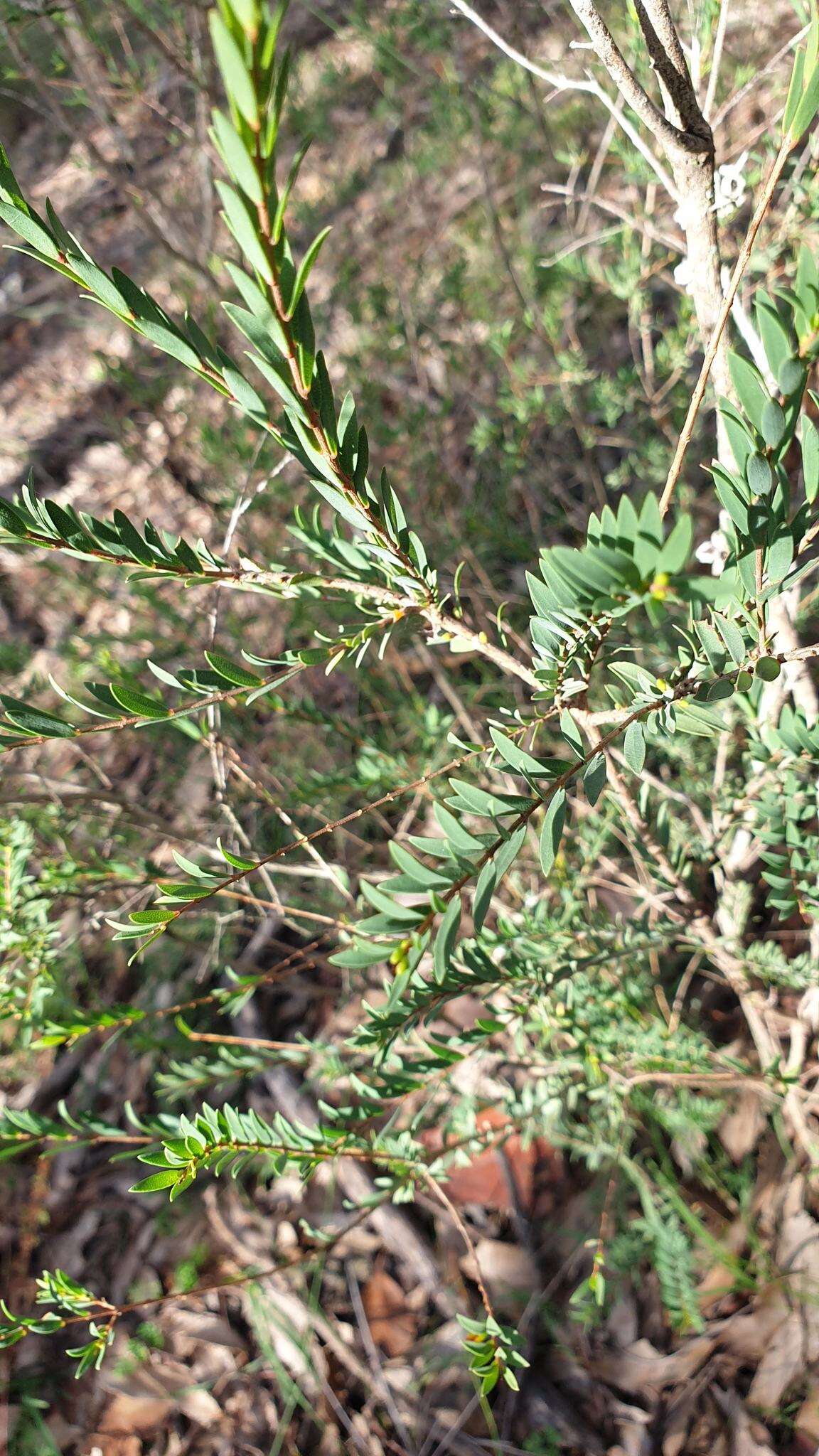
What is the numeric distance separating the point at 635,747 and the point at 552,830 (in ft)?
0.26

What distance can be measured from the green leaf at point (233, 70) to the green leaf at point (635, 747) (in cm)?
38

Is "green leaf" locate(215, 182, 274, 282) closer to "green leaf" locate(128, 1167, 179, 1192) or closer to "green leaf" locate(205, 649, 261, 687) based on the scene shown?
"green leaf" locate(205, 649, 261, 687)

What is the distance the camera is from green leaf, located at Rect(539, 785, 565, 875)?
50 cm

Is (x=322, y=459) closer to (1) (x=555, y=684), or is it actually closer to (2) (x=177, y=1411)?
(1) (x=555, y=684)

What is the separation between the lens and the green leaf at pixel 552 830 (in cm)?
50

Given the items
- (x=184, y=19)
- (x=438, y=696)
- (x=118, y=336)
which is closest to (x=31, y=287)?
(x=118, y=336)

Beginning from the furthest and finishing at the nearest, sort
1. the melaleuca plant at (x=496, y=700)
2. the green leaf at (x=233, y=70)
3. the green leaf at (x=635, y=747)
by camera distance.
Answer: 1. the green leaf at (x=635, y=747)
2. the melaleuca plant at (x=496, y=700)
3. the green leaf at (x=233, y=70)

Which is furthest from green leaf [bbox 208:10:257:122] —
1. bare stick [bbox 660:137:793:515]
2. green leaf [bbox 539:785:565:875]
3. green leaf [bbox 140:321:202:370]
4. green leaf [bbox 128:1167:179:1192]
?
green leaf [bbox 128:1167:179:1192]

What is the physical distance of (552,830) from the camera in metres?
0.52

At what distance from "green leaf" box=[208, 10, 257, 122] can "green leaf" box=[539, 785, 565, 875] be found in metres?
0.37

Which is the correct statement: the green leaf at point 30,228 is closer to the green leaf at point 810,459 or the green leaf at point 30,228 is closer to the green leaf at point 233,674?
the green leaf at point 233,674

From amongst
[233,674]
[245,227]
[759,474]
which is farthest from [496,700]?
[245,227]

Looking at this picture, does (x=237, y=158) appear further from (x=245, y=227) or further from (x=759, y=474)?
(x=759, y=474)

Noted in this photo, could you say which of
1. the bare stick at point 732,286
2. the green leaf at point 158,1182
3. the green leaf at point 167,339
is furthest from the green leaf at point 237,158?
the green leaf at point 158,1182
